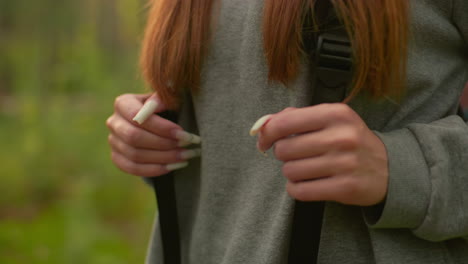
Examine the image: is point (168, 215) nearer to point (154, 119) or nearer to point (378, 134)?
point (154, 119)

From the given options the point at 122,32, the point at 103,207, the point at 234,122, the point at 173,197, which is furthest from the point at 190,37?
the point at 122,32

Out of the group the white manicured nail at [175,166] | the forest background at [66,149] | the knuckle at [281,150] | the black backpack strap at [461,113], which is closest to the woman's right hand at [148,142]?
the white manicured nail at [175,166]

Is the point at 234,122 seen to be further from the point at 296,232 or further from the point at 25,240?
the point at 25,240

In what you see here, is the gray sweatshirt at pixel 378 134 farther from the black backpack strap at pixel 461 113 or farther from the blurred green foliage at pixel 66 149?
the blurred green foliage at pixel 66 149

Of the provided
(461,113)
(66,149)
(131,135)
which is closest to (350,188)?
(461,113)

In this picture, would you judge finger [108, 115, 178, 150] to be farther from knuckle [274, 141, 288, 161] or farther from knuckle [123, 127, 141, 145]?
knuckle [274, 141, 288, 161]

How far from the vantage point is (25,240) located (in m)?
2.74

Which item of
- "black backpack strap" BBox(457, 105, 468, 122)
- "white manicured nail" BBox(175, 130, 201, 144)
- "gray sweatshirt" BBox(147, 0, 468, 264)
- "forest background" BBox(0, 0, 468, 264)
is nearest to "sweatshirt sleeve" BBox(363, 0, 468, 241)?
"gray sweatshirt" BBox(147, 0, 468, 264)

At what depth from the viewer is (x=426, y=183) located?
609 mm

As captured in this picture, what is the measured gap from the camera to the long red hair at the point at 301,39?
24.3 inches

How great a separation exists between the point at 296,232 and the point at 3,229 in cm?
262

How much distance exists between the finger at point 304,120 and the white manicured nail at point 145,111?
25cm

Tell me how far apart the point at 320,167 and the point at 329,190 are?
3cm

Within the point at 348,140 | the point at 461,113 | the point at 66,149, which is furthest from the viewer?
the point at 66,149
